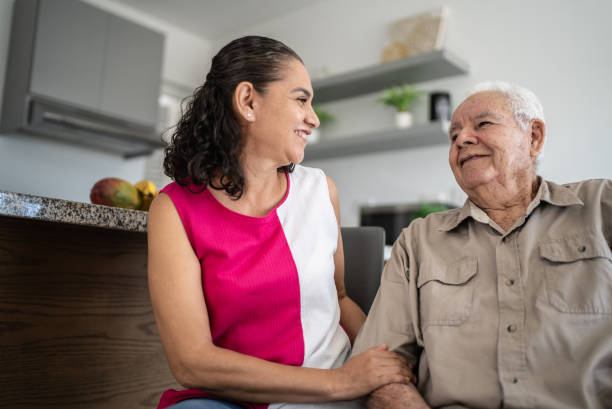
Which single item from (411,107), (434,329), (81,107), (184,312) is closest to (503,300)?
(434,329)

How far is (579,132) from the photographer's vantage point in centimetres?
328

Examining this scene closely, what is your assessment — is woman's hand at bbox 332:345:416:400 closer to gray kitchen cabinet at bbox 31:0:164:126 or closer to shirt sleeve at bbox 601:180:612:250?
shirt sleeve at bbox 601:180:612:250

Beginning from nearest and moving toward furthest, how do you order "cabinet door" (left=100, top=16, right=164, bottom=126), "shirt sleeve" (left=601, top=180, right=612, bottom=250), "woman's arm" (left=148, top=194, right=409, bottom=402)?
"woman's arm" (left=148, top=194, right=409, bottom=402)
"shirt sleeve" (left=601, top=180, right=612, bottom=250)
"cabinet door" (left=100, top=16, right=164, bottom=126)

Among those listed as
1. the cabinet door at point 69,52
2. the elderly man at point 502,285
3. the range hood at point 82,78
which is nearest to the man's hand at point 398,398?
the elderly man at point 502,285

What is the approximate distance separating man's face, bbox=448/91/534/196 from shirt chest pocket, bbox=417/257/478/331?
231mm

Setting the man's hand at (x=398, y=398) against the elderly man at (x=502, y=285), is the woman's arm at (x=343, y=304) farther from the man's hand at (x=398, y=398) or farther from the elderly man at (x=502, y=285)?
the man's hand at (x=398, y=398)

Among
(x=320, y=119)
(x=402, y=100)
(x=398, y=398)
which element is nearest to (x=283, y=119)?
(x=398, y=398)

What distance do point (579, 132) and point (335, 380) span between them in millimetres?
2927

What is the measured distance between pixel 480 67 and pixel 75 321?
3370 mm

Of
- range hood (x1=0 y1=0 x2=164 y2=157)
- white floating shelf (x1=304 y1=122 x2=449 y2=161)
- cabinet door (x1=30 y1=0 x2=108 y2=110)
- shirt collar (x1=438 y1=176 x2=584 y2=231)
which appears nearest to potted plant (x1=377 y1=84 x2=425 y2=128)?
white floating shelf (x1=304 y1=122 x2=449 y2=161)

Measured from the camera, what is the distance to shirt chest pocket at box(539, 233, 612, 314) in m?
1.04

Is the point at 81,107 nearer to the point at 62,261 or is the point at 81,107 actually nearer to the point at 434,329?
the point at 62,261

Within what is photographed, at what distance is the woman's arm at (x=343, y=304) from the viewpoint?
1.33 metres

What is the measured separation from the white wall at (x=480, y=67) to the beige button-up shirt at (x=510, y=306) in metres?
2.36
